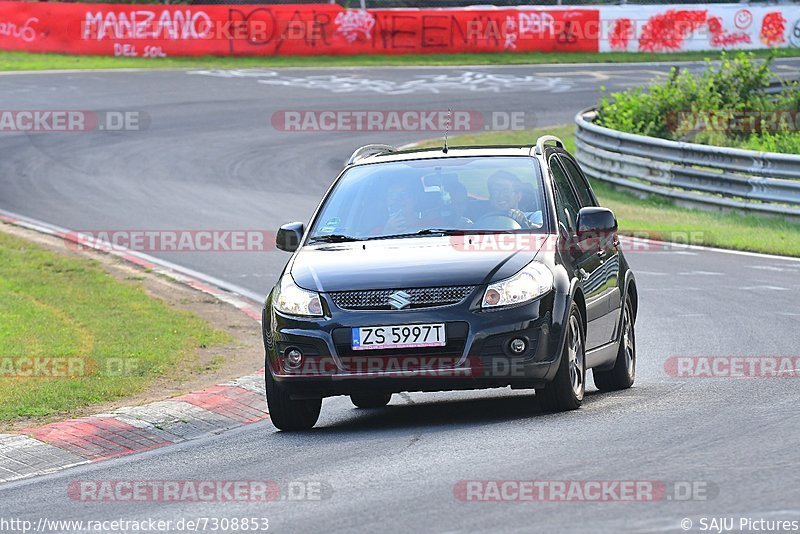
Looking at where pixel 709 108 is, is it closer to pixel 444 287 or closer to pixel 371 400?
pixel 371 400

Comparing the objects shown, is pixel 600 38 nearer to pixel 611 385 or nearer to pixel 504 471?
pixel 611 385

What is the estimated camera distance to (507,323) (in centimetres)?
866

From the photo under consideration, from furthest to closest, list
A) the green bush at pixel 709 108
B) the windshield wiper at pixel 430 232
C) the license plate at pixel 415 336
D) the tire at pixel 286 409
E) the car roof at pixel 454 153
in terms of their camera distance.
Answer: the green bush at pixel 709 108 → the car roof at pixel 454 153 → the windshield wiper at pixel 430 232 → the tire at pixel 286 409 → the license plate at pixel 415 336

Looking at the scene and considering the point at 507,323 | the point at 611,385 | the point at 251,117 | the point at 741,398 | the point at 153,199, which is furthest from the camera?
the point at 251,117

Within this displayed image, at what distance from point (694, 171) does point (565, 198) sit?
536 inches

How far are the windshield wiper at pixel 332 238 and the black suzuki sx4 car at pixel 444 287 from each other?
0.02m

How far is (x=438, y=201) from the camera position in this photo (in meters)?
9.87

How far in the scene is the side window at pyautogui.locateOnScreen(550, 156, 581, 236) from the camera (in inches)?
392

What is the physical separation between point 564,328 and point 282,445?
178 centimetres

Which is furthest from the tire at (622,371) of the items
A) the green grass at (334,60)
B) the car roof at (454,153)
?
the green grass at (334,60)

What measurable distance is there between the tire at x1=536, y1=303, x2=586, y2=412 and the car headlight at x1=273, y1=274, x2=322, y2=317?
1.42 metres

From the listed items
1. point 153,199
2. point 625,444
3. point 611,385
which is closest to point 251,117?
point 153,199

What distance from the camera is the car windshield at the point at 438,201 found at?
382 inches

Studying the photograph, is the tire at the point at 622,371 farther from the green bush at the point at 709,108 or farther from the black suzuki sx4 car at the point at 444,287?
the green bush at the point at 709,108
